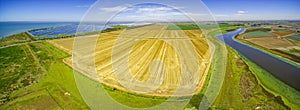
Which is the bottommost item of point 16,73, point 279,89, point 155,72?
point 279,89

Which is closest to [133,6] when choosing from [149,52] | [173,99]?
[173,99]

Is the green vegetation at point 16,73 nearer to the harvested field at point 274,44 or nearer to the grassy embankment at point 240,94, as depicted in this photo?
the grassy embankment at point 240,94

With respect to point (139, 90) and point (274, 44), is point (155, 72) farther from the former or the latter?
point (274, 44)

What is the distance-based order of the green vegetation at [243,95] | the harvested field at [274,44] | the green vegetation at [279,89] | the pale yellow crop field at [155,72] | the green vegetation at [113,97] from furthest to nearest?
the harvested field at [274,44]
the pale yellow crop field at [155,72]
the green vegetation at [279,89]
the green vegetation at [113,97]
the green vegetation at [243,95]

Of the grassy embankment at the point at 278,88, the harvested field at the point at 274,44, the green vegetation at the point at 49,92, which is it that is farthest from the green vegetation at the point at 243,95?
the harvested field at the point at 274,44

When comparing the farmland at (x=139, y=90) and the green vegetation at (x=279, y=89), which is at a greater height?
the farmland at (x=139, y=90)

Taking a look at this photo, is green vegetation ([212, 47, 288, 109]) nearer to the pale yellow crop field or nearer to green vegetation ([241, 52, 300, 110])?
green vegetation ([241, 52, 300, 110])

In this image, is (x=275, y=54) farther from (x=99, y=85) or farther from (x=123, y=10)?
(x=123, y=10)

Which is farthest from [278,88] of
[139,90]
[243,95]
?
[139,90]

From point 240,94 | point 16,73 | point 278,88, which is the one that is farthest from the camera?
point 16,73

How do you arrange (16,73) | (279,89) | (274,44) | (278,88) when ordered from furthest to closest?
(274,44), (16,73), (278,88), (279,89)
